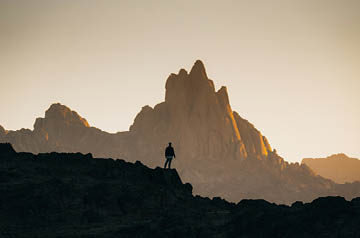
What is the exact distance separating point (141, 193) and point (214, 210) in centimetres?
726

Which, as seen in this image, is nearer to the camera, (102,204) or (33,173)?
(102,204)

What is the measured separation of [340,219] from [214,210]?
14.8 meters

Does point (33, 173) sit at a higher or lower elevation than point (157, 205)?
higher

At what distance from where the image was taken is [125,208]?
50.6 meters

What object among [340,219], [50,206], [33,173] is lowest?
[340,219]

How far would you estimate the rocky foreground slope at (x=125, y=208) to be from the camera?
4203 cm

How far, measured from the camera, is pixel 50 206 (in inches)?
1941

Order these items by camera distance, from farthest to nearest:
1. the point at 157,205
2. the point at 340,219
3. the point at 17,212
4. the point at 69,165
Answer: the point at 69,165 < the point at 157,205 < the point at 17,212 < the point at 340,219

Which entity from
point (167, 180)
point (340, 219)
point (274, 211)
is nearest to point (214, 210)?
point (167, 180)

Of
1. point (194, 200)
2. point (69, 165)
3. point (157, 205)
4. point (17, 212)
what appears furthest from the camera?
point (69, 165)

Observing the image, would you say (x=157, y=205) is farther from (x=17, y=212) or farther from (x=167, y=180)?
(x=17, y=212)

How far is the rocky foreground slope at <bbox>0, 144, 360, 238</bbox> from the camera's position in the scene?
138 feet

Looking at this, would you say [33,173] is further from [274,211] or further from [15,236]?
[274,211]

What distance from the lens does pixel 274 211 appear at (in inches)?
1708
